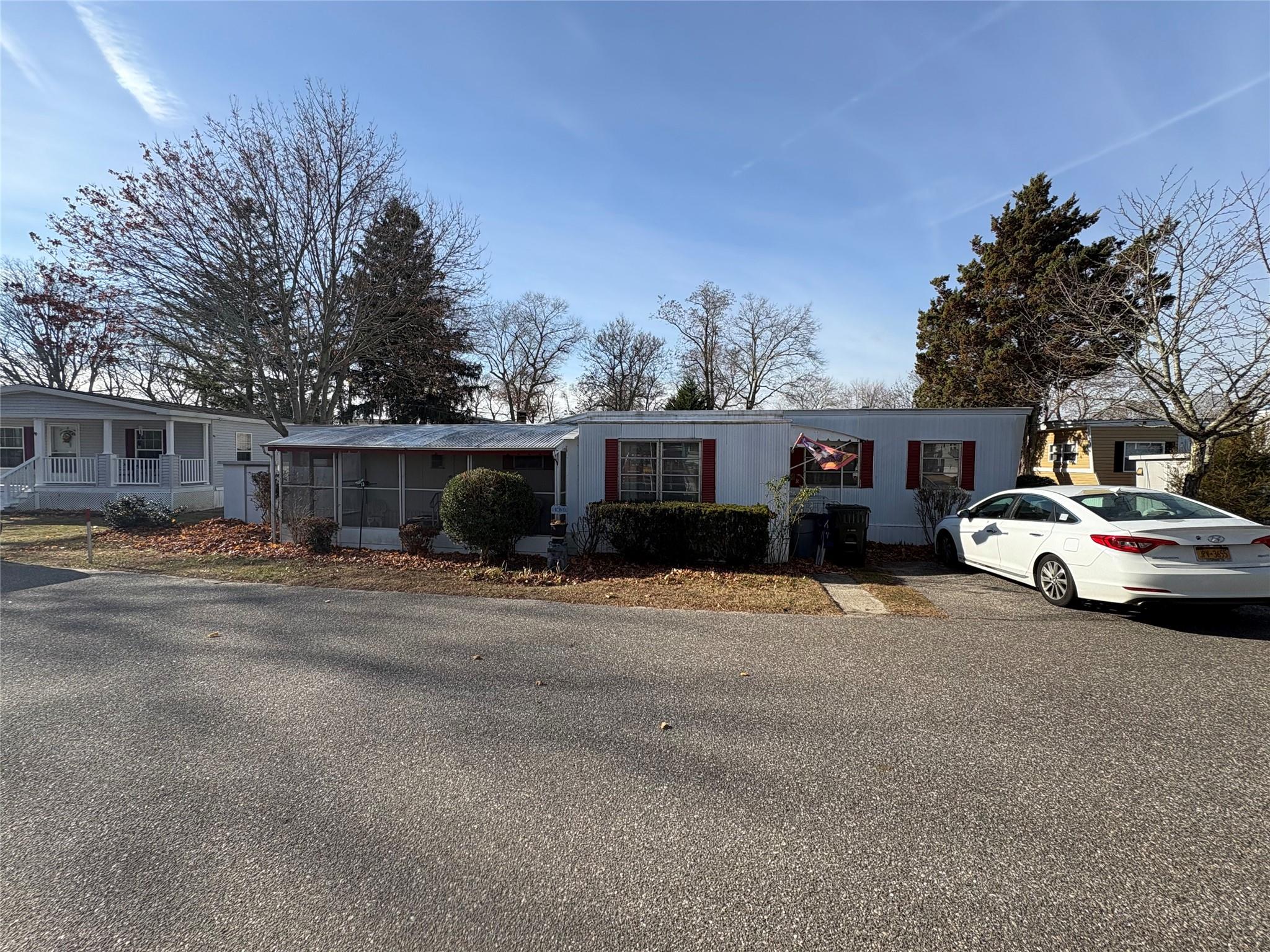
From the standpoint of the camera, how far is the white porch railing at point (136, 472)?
16625 mm

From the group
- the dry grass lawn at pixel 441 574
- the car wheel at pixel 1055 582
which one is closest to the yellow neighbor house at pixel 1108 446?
the car wheel at pixel 1055 582

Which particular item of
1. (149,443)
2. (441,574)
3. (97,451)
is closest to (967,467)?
(441,574)

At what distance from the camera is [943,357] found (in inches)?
948

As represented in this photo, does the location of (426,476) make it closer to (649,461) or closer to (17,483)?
(649,461)

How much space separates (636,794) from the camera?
2.95m

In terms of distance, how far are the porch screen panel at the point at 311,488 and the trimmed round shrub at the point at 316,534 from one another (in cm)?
55

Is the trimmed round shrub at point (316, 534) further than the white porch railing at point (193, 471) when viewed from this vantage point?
No

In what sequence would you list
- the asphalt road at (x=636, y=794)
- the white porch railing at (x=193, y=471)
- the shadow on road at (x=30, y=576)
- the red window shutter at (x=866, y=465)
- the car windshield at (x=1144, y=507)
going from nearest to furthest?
1. the asphalt road at (x=636, y=794)
2. the car windshield at (x=1144, y=507)
3. the shadow on road at (x=30, y=576)
4. the red window shutter at (x=866, y=465)
5. the white porch railing at (x=193, y=471)

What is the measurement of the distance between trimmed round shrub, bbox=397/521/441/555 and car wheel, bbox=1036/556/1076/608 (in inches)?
358

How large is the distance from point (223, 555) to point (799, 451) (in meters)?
11.3

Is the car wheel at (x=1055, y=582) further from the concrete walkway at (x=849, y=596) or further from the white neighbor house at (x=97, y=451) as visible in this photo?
the white neighbor house at (x=97, y=451)

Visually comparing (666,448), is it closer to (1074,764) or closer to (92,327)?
(1074,764)

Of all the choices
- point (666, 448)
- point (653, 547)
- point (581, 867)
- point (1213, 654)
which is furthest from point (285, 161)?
point (1213, 654)

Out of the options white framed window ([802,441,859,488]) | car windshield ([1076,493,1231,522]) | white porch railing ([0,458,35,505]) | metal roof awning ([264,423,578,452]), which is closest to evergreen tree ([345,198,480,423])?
metal roof awning ([264,423,578,452])
